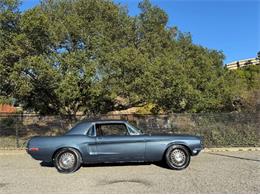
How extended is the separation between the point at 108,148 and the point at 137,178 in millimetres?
1754

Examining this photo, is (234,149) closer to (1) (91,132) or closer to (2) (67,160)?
(1) (91,132)

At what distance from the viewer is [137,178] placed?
29.5 feet

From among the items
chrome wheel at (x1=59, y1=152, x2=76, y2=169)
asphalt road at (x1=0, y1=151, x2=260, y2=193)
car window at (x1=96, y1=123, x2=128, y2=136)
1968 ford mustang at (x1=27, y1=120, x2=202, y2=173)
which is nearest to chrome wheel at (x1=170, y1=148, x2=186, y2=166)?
1968 ford mustang at (x1=27, y1=120, x2=202, y2=173)

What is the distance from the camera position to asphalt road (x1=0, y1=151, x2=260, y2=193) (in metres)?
7.81

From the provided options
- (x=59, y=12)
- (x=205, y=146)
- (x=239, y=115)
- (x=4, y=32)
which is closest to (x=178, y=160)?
(x=205, y=146)

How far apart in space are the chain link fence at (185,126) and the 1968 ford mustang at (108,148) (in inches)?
255

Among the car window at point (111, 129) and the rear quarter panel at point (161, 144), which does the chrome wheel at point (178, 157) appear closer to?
the rear quarter panel at point (161, 144)

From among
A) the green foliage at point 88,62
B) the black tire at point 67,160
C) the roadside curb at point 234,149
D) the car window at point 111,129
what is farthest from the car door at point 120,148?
the roadside curb at point 234,149

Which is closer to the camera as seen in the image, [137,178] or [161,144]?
[137,178]

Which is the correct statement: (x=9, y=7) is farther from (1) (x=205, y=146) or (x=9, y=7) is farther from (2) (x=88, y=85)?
(1) (x=205, y=146)

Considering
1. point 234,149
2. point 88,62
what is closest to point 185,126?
point 234,149

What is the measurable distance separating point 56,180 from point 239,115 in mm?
10810

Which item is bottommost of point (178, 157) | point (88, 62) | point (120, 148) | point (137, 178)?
point (137, 178)

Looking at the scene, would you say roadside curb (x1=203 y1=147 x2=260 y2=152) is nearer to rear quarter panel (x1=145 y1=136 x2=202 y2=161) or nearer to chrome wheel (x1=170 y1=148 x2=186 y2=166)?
rear quarter panel (x1=145 y1=136 x2=202 y2=161)
